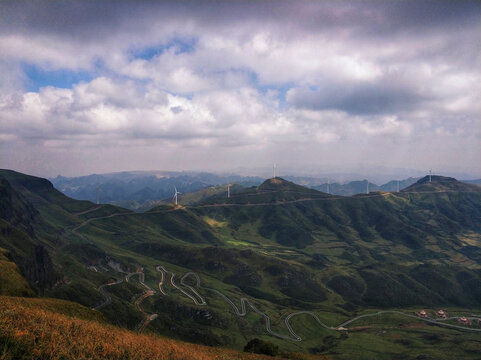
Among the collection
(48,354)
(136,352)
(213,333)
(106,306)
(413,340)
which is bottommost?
(413,340)

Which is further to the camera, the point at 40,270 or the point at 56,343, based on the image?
the point at 40,270

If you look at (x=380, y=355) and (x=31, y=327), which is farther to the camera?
(x=380, y=355)

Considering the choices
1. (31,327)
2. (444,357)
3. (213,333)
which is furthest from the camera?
(213,333)

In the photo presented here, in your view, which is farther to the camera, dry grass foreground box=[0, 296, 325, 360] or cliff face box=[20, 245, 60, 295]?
cliff face box=[20, 245, 60, 295]

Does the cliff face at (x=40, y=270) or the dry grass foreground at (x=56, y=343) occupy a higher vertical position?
the dry grass foreground at (x=56, y=343)

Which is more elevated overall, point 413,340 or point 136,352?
point 136,352

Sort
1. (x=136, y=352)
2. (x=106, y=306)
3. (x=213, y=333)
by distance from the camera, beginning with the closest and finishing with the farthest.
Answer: (x=136, y=352) < (x=106, y=306) < (x=213, y=333)

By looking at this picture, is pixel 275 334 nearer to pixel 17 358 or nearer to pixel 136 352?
pixel 136 352

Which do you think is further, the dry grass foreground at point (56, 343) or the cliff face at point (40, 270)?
the cliff face at point (40, 270)

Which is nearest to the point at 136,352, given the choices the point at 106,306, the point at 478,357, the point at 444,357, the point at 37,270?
the point at 106,306

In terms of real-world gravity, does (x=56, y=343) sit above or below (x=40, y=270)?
above

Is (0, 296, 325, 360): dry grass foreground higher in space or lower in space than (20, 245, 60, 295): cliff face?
higher
